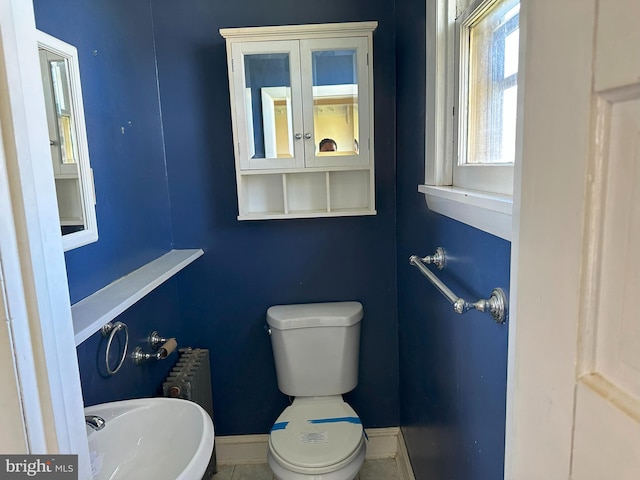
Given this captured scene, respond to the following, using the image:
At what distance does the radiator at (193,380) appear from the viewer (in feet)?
5.66

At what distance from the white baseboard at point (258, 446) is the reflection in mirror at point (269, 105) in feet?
4.53

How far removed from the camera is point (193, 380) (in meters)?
1.79

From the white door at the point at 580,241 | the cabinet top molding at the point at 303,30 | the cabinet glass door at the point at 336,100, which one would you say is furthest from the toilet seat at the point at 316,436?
the cabinet top molding at the point at 303,30

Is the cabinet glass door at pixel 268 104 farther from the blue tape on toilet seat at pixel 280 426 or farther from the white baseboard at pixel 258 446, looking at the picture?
the white baseboard at pixel 258 446

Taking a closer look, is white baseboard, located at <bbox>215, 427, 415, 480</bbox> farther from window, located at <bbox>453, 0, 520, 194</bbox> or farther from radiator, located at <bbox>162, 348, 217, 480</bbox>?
window, located at <bbox>453, 0, 520, 194</bbox>

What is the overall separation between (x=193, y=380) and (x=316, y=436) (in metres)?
0.56

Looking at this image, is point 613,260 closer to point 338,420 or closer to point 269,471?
point 338,420

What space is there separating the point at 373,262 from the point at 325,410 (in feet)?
2.23

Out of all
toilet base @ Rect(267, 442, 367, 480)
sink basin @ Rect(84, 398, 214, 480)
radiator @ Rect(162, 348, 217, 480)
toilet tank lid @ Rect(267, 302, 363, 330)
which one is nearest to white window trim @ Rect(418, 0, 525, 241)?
toilet tank lid @ Rect(267, 302, 363, 330)

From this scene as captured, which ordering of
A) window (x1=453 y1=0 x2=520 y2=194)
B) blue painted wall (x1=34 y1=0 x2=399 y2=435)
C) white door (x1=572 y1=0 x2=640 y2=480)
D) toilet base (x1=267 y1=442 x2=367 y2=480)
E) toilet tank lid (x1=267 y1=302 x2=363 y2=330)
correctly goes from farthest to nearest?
toilet tank lid (x1=267 y1=302 x2=363 y2=330) < blue painted wall (x1=34 y1=0 x2=399 y2=435) < toilet base (x1=267 y1=442 x2=367 y2=480) < window (x1=453 y1=0 x2=520 y2=194) < white door (x1=572 y1=0 x2=640 y2=480)

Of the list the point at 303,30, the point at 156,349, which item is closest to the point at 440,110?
the point at 303,30

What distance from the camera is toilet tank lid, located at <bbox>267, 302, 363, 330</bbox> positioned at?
185 centimetres

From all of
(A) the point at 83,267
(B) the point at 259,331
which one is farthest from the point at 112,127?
(B) the point at 259,331

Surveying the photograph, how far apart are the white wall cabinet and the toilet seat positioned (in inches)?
32.5
